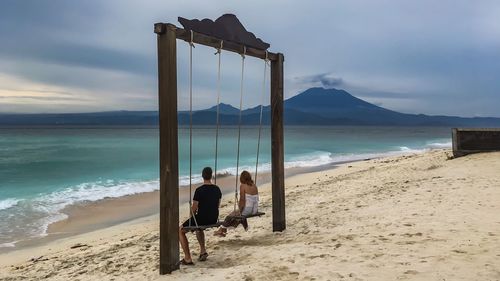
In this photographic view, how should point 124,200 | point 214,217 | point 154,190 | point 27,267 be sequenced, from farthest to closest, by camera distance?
point 154,190, point 124,200, point 27,267, point 214,217

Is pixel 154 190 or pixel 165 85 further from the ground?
pixel 165 85

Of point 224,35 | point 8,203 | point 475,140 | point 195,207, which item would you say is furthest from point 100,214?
point 475,140

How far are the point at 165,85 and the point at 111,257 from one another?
323 cm

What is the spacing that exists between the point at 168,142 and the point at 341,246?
2664mm

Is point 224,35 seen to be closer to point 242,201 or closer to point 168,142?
point 168,142

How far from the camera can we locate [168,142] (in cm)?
571

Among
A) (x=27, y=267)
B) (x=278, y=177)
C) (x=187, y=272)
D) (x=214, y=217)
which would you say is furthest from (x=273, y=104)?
(x=27, y=267)

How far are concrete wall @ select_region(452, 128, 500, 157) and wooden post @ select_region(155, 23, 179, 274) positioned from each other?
13007mm

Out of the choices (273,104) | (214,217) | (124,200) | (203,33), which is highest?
(203,33)

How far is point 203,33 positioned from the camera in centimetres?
642

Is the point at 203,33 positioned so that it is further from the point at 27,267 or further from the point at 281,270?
the point at 27,267

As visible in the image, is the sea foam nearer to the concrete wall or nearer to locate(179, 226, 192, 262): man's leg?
locate(179, 226, 192, 262): man's leg

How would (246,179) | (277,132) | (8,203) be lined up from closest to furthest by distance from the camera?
(246,179) < (277,132) < (8,203)

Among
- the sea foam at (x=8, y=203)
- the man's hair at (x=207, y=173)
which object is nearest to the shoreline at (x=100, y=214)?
the sea foam at (x=8, y=203)
